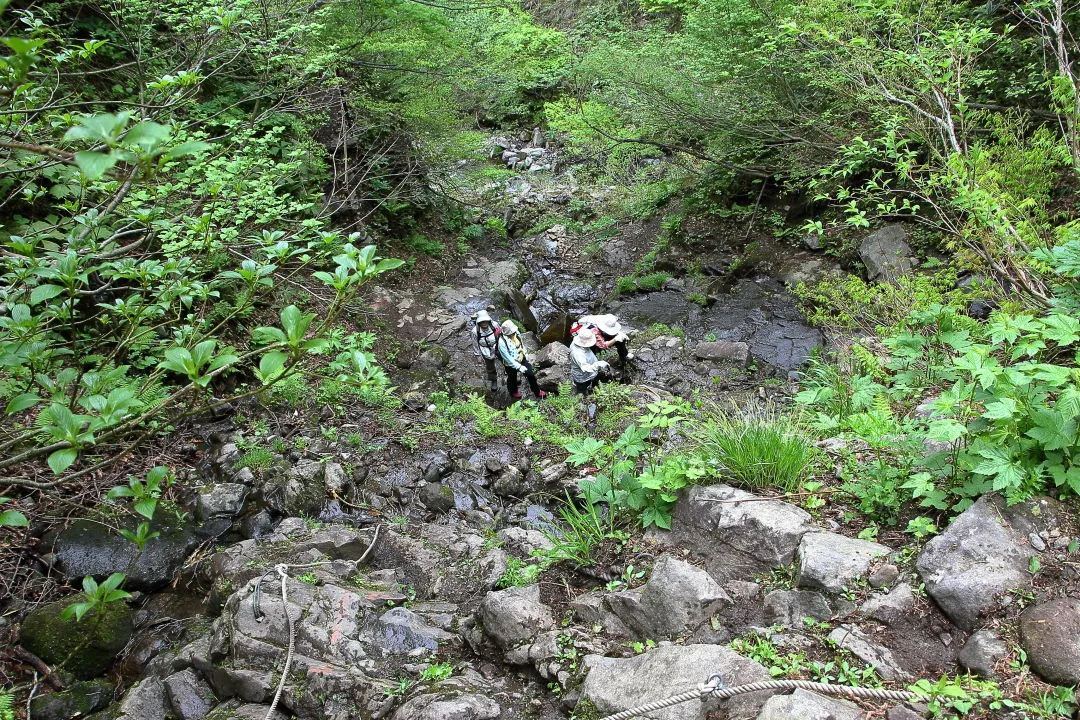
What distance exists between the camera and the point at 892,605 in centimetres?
277

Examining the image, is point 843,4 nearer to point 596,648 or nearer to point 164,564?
point 596,648

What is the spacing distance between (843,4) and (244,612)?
8794 millimetres

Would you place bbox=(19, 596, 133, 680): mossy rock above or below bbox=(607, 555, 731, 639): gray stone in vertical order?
below

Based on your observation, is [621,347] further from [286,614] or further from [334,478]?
[286,614]

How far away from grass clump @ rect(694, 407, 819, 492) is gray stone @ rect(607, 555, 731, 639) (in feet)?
2.72

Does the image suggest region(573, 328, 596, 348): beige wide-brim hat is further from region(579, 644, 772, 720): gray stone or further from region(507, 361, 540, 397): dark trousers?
region(579, 644, 772, 720): gray stone

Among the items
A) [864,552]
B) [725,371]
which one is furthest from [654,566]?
[725,371]

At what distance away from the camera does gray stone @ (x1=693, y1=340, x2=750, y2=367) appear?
9766mm

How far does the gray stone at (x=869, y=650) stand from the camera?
251 cm

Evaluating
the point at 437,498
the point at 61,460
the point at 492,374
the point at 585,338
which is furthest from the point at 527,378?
the point at 61,460

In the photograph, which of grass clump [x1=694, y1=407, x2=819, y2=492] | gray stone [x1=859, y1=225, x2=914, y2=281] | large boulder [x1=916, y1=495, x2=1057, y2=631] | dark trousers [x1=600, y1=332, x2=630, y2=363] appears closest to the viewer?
large boulder [x1=916, y1=495, x2=1057, y2=631]

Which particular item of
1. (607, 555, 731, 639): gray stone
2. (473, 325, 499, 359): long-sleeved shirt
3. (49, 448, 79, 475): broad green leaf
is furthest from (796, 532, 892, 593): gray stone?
(473, 325, 499, 359): long-sleeved shirt

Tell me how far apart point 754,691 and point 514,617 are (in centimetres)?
144

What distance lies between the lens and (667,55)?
11492 mm
